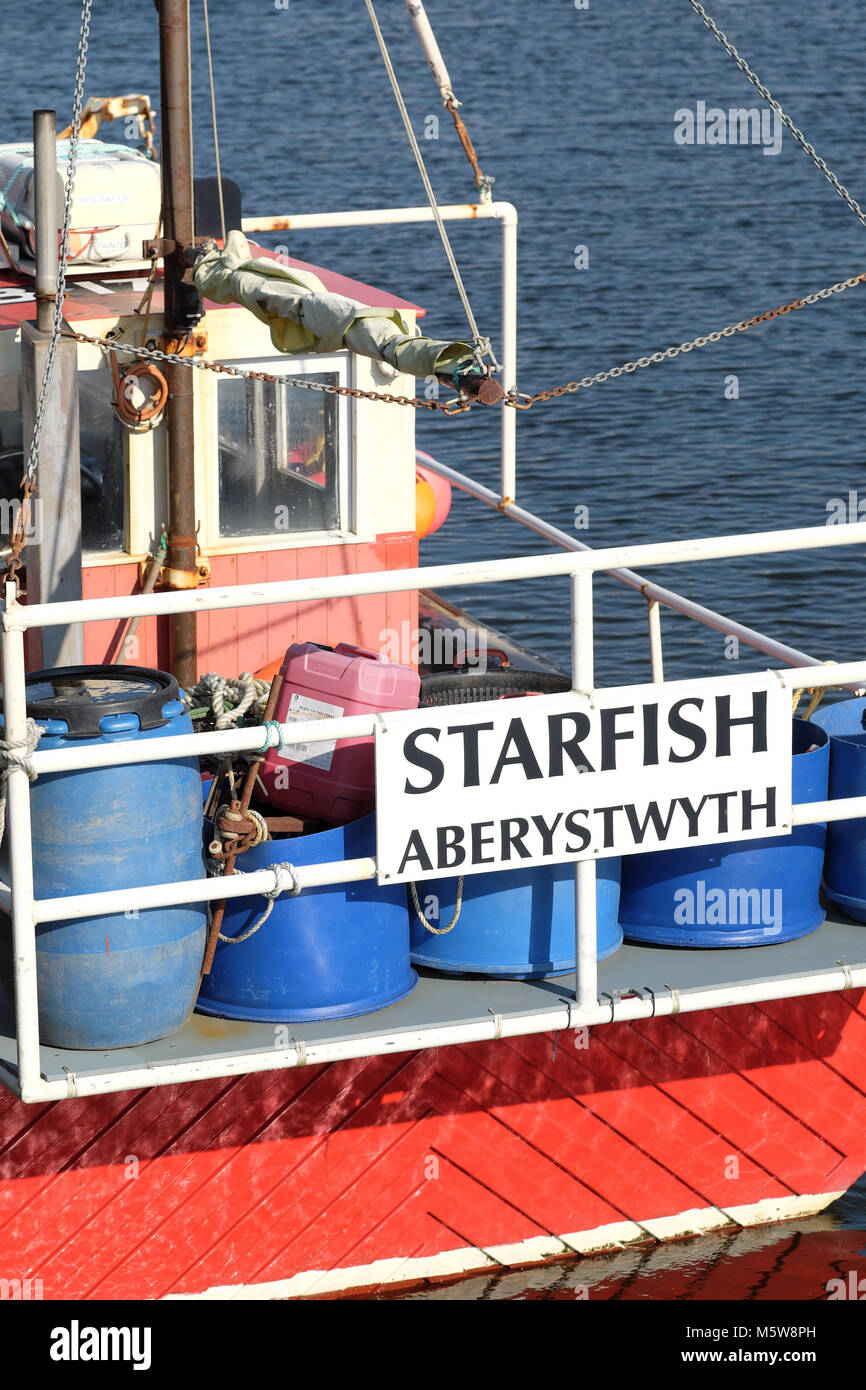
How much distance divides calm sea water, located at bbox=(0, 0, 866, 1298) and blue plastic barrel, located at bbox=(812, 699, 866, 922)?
77.8 inches

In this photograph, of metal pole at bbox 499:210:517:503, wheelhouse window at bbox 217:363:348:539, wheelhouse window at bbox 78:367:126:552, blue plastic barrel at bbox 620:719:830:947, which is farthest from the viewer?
metal pole at bbox 499:210:517:503

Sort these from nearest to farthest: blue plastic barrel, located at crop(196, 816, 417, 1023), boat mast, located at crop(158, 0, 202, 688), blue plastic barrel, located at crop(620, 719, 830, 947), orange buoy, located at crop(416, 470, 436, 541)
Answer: blue plastic barrel, located at crop(196, 816, 417, 1023)
blue plastic barrel, located at crop(620, 719, 830, 947)
boat mast, located at crop(158, 0, 202, 688)
orange buoy, located at crop(416, 470, 436, 541)

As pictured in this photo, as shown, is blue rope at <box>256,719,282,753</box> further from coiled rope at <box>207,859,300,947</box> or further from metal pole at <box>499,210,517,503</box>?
metal pole at <box>499,210,517,503</box>

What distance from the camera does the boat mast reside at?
8055 millimetres

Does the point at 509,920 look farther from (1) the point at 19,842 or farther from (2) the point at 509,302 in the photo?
(2) the point at 509,302

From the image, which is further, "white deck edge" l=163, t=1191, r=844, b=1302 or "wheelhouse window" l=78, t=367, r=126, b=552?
"wheelhouse window" l=78, t=367, r=126, b=552

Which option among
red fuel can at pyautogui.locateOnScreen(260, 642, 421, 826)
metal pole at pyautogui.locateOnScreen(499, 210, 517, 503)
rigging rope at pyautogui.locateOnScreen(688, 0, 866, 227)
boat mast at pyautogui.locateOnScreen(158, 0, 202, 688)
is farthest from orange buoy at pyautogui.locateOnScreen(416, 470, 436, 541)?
red fuel can at pyautogui.locateOnScreen(260, 642, 421, 826)

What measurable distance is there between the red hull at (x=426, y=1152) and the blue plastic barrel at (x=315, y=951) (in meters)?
0.71

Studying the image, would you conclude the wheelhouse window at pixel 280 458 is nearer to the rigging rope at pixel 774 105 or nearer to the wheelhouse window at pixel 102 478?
the wheelhouse window at pixel 102 478

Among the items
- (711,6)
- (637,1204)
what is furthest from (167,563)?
(711,6)

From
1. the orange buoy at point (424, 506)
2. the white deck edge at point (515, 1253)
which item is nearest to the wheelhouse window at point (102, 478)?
the orange buoy at point (424, 506)

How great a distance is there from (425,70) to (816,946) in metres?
36.8

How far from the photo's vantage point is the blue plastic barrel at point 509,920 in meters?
6.56

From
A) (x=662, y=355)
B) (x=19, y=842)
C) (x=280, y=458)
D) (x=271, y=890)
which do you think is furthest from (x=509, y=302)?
(x=19, y=842)
